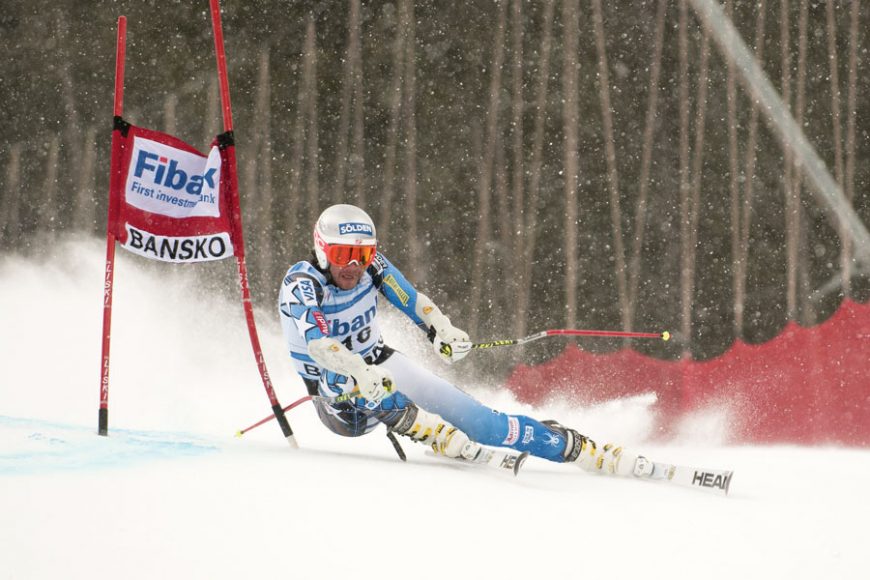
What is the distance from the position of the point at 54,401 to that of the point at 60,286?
1496mm

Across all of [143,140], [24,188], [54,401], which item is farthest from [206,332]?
[143,140]

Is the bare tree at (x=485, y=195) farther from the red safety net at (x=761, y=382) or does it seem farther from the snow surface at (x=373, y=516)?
the snow surface at (x=373, y=516)

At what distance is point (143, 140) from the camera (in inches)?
166

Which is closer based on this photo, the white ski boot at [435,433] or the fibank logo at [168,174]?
the white ski boot at [435,433]

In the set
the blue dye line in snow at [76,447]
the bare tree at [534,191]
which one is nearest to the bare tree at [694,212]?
the bare tree at [534,191]

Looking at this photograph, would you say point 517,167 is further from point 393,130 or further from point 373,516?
point 373,516

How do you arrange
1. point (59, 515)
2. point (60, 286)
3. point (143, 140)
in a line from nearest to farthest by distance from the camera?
point (59, 515), point (143, 140), point (60, 286)

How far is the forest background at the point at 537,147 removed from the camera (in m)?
7.33

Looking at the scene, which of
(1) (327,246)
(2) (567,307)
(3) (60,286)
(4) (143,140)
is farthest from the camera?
(3) (60,286)

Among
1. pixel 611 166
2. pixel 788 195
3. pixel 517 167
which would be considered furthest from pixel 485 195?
pixel 788 195

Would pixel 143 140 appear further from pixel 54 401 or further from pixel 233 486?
pixel 54 401

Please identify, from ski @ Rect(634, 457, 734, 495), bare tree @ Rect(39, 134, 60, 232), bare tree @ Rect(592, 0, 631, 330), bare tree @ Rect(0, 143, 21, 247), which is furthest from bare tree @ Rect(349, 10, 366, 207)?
ski @ Rect(634, 457, 734, 495)

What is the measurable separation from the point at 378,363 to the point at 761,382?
399cm

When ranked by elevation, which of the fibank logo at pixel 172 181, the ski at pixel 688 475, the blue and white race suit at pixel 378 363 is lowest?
the ski at pixel 688 475
